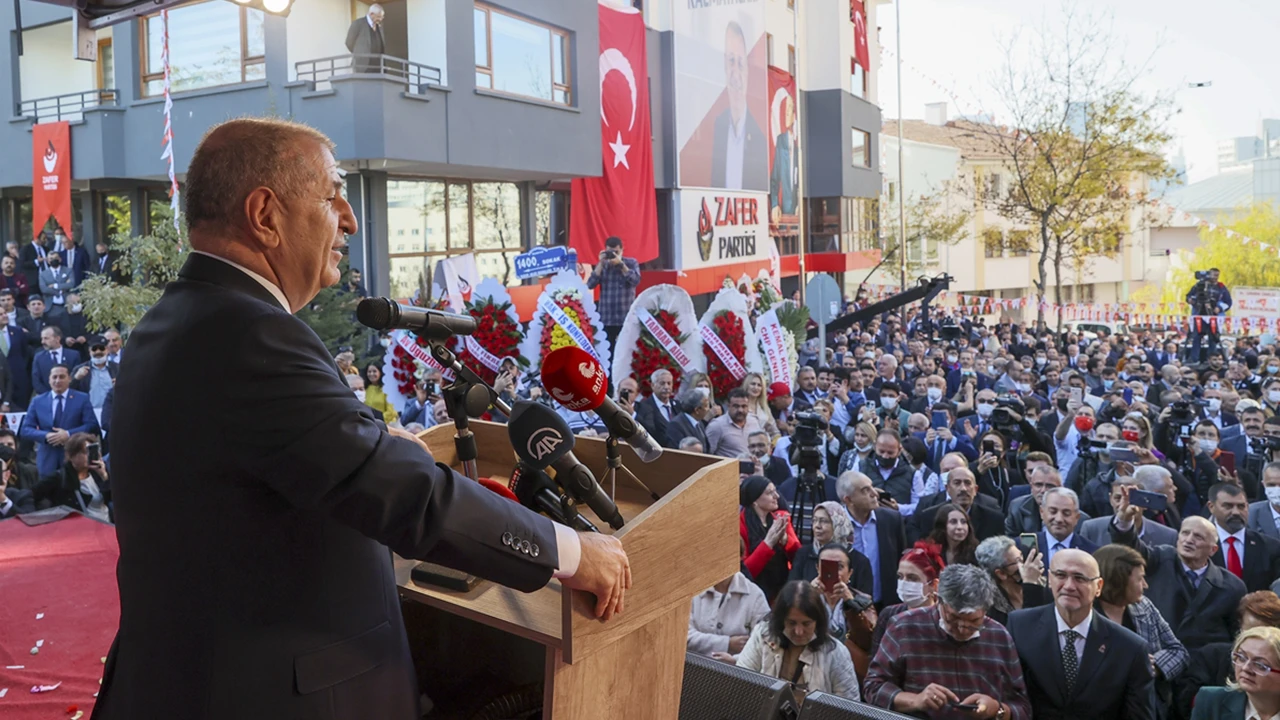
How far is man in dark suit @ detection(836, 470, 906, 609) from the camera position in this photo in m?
6.56

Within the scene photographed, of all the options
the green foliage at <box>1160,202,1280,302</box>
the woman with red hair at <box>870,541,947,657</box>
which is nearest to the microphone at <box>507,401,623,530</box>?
the woman with red hair at <box>870,541,947,657</box>

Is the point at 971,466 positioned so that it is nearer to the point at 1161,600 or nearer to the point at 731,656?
the point at 1161,600

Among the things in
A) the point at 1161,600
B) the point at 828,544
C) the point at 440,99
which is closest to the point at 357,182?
the point at 440,99

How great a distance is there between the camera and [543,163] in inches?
663

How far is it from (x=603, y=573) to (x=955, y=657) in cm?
332

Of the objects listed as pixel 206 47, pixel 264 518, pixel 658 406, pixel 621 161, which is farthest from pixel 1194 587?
pixel 621 161

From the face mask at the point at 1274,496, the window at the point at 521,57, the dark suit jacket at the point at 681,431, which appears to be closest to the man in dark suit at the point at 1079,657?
the face mask at the point at 1274,496

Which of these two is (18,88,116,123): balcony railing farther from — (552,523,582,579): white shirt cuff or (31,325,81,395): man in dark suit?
A: (552,523,582,579): white shirt cuff

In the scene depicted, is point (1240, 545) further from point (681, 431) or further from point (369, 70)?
point (369, 70)

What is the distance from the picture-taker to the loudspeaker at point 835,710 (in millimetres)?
2982

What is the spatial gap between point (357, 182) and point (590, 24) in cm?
523

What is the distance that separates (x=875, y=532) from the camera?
6680 mm

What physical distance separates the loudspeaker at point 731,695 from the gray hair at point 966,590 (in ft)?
4.96

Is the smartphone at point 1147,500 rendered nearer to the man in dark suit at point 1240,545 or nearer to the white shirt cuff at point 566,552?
the man in dark suit at point 1240,545
